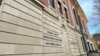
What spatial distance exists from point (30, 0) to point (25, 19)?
1.13 metres

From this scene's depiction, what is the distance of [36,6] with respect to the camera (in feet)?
15.3

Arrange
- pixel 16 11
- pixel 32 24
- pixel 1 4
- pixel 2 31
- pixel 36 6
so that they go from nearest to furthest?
1. pixel 2 31
2. pixel 1 4
3. pixel 16 11
4. pixel 32 24
5. pixel 36 6

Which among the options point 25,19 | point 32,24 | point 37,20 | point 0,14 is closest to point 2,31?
point 0,14

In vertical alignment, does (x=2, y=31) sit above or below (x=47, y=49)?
above

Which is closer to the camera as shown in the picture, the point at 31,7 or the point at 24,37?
the point at 24,37

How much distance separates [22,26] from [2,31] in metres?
0.85

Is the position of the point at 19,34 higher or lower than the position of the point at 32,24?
lower

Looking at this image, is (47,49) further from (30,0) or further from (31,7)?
(30,0)

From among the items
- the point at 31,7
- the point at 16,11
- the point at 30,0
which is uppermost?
the point at 30,0

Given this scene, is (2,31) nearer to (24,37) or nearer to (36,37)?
(24,37)

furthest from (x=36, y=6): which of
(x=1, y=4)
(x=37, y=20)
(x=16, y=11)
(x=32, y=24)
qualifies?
(x=1, y=4)

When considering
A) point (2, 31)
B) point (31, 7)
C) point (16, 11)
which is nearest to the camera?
point (2, 31)

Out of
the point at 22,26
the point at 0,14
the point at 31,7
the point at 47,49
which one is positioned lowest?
the point at 47,49

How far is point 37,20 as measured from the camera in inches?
174
